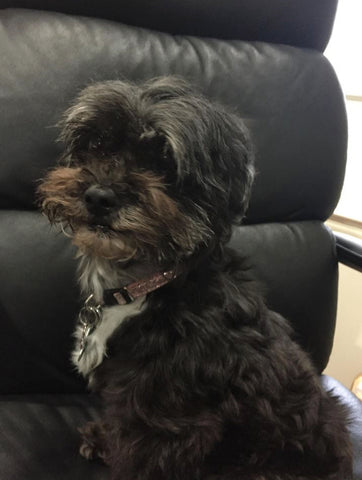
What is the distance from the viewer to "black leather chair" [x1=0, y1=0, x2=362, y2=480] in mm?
1244

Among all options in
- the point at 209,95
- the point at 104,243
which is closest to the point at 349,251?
the point at 209,95

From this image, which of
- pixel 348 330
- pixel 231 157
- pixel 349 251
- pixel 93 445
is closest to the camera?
pixel 231 157

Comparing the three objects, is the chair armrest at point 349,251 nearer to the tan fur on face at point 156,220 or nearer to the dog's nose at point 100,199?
the tan fur on face at point 156,220

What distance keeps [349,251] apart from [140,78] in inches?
33.7

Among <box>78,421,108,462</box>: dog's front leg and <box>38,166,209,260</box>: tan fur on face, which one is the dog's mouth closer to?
<box>38,166,209,260</box>: tan fur on face

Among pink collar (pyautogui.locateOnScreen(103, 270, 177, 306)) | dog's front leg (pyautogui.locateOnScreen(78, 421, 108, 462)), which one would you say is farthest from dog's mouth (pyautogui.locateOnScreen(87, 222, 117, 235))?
dog's front leg (pyautogui.locateOnScreen(78, 421, 108, 462))

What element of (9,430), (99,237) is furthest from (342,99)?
(9,430)

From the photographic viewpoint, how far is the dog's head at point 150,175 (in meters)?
0.92

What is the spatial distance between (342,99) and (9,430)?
141 cm

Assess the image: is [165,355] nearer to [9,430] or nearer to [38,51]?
[9,430]

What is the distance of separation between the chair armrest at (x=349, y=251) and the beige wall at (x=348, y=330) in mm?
540

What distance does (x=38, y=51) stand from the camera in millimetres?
1249

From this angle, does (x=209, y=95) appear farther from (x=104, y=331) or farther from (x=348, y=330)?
(x=348, y=330)

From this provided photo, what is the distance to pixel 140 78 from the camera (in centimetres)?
134
